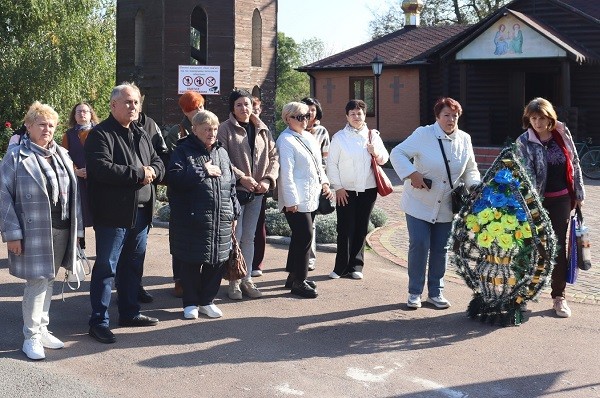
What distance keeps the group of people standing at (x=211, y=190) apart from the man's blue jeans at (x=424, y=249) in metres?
0.01

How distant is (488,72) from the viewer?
1107 inches

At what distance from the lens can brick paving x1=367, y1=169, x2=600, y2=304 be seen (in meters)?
8.93

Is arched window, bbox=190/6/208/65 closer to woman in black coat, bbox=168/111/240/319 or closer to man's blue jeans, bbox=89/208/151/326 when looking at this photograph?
woman in black coat, bbox=168/111/240/319

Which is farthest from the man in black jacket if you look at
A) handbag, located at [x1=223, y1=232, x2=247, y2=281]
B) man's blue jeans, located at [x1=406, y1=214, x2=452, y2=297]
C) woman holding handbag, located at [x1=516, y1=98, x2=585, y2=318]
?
woman holding handbag, located at [x1=516, y1=98, x2=585, y2=318]

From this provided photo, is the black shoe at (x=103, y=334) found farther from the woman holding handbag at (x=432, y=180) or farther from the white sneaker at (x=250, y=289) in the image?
the woman holding handbag at (x=432, y=180)

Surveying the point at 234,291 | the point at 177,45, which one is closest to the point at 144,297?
the point at 234,291

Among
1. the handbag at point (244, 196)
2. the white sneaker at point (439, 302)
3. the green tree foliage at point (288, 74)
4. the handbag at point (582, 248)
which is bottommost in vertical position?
the white sneaker at point (439, 302)

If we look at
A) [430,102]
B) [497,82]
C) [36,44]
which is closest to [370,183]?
[497,82]

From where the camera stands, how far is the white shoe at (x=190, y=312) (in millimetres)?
7520

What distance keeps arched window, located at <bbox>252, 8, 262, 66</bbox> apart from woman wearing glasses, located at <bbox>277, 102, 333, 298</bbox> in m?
18.3

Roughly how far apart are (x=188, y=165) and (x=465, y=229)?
8.07ft

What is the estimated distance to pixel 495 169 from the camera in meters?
7.38

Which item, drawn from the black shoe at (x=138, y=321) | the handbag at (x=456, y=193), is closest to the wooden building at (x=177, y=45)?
the handbag at (x=456, y=193)

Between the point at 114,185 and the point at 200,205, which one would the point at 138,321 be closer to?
the point at 200,205
